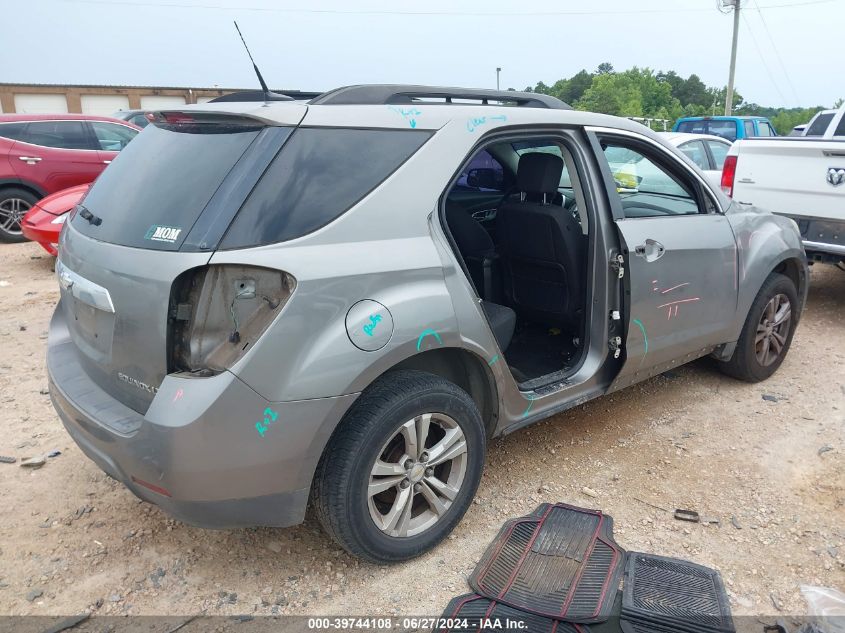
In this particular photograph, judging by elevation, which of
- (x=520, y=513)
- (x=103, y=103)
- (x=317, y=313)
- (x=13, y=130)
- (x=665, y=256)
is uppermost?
(x=103, y=103)

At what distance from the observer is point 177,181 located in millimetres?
2385

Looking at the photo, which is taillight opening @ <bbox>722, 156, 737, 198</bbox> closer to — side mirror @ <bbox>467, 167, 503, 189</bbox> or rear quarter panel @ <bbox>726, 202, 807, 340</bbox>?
rear quarter panel @ <bbox>726, 202, 807, 340</bbox>

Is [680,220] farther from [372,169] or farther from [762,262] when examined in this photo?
[372,169]

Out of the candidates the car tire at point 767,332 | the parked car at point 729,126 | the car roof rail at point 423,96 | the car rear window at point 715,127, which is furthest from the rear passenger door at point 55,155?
the car rear window at point 715,127

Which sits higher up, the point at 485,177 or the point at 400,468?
the point at 485,177

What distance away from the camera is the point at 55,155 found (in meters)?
9.20

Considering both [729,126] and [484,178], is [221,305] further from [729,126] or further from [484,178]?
[729,126]

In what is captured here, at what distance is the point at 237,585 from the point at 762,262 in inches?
136

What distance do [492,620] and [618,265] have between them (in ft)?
5.66

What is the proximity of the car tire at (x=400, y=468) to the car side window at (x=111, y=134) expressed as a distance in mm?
8713

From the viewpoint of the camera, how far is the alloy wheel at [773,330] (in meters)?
4.29

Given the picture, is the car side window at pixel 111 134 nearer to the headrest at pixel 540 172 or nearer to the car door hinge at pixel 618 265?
the headrest at pixel 540 172

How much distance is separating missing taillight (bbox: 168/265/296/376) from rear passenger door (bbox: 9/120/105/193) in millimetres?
8375

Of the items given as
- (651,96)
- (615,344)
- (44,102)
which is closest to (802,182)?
(615,344)
